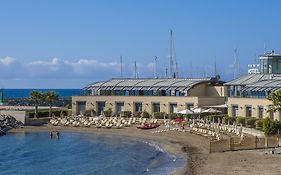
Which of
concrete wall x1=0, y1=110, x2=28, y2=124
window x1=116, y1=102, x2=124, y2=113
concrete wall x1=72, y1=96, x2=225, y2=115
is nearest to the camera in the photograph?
concrete wall x1=72, y1=96, x2=225, y2=115

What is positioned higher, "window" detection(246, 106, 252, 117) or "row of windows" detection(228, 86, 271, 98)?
"row of windows" detection(228, 86, 271, 98)

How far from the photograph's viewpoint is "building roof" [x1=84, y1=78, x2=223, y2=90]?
81375mm

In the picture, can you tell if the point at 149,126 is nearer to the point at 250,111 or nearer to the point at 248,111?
the point at 248,111

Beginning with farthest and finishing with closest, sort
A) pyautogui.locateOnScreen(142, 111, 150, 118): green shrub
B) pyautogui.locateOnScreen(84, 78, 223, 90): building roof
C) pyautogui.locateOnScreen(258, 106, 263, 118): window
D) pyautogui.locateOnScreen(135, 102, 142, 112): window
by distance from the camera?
1. pyautogui.locateOnScreen(135, 102, 142, 112): window
2. pyautogui.locateOnScreen(84, 78, 223, 90): building roof
3. pyautogui.locateOnScreen(142, 111, 150, 118): green shrub
4. pyautogui.locateOnScreen(258, 106, 263, 118): window

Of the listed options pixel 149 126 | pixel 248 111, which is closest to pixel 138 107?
pixel 149 126

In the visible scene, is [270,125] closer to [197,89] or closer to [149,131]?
[149,131]

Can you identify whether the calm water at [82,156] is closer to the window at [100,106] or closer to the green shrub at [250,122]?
the green shrub at [250,122]

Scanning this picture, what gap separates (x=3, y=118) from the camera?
3342 inches

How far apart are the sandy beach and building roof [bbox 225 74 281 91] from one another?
12626mm

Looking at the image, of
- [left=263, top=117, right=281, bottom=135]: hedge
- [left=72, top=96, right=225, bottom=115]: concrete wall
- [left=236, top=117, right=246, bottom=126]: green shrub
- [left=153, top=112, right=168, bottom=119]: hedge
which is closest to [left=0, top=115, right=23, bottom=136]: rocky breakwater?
[left=72, top=96, right=225, bottom=115]: concrete wall

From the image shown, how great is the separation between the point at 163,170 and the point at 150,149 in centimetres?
1327

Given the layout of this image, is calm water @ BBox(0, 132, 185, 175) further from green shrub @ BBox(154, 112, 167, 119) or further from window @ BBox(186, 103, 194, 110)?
window @ BBox(186, 103, 194, 110)

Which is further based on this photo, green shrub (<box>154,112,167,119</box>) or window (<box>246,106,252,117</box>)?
green shrub (<box>154,112,167,119</box>)

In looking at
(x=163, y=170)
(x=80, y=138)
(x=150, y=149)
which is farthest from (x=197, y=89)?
(x=163, y=170)
